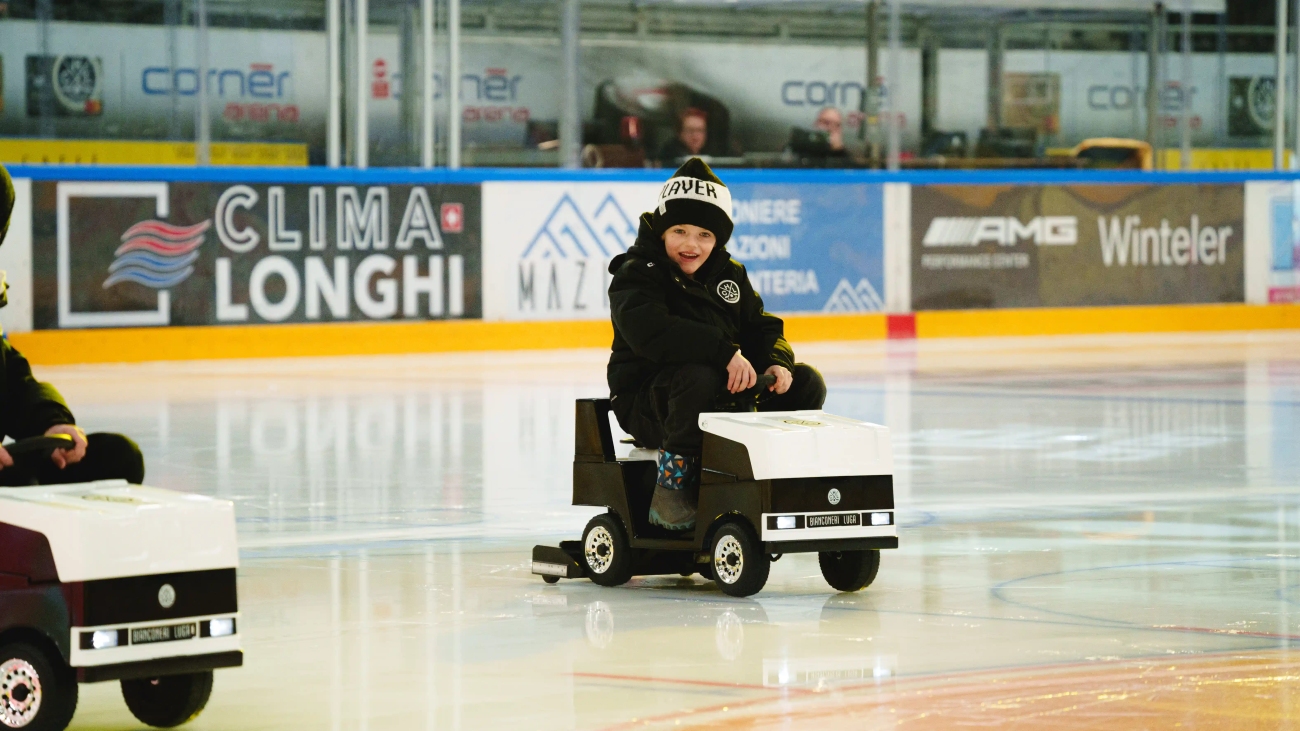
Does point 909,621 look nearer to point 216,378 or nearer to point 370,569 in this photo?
point 370,569

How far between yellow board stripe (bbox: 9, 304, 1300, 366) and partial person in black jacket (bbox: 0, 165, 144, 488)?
9.01 m

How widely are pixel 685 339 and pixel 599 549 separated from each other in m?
0.58

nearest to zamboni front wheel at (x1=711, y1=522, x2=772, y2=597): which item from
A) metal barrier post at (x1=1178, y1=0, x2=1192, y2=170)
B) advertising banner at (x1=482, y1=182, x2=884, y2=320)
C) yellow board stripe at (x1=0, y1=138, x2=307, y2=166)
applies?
yellow board stripe at (x1=0, y1=138, x2=307, y2=166)

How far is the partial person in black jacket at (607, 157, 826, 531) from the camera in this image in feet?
16.1

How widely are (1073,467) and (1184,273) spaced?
9571mm

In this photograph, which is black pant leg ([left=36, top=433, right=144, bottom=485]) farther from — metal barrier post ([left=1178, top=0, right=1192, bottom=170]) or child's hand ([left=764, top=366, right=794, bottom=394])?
metal barrier post ([left=1178, top=0, right=1192, bottom=170])

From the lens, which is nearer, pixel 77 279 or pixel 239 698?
pixel 239 698

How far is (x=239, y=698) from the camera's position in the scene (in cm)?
365

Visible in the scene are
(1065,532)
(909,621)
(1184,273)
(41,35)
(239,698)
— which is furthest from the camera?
(1184,273)

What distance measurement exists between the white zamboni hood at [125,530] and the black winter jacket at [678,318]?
69.5 inches

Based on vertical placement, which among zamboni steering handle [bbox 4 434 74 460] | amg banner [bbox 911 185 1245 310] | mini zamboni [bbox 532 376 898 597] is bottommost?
mini zamboni [bbox 532 376 898 597]

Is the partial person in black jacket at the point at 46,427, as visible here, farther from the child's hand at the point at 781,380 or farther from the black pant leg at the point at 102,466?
the child's hand at the point at 781,380

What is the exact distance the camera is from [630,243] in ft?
50.4

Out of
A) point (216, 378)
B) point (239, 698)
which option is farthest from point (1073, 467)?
point (216, 378)
